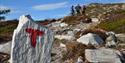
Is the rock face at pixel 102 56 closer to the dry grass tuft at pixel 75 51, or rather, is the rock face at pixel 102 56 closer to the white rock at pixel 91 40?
the dry grass tuft at pixel 75 51

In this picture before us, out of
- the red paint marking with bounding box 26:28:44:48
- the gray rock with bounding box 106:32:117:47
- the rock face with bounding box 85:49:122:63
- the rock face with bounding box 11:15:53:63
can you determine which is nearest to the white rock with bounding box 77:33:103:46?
the gray rock with bounding box 106:32:117:47

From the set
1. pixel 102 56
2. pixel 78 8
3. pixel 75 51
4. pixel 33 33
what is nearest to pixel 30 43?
pixel 33 33

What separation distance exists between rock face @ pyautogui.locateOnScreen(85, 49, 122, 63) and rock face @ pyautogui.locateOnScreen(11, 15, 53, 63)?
717 centimetres

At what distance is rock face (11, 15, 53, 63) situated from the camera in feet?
50.0

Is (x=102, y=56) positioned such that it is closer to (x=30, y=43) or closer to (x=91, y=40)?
(x=91, y=40)

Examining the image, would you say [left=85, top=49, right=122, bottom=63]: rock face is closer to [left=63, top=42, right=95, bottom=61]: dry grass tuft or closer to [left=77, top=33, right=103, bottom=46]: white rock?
[left=63, top=42, right=95, bottom=61]: dry grass tuft

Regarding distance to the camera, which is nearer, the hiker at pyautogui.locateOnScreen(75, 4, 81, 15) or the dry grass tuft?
the dry grass tuft

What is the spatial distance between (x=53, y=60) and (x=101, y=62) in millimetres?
2913

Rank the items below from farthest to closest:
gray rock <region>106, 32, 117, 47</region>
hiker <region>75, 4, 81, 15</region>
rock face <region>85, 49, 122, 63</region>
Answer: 1. hiker <region>75, 4, 81, 15</region>
2. gray rock <region>106, 32, 117, 47</region>
3. rock face <region>85, 49, 122, 63</region>

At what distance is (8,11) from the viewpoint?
4591 cm

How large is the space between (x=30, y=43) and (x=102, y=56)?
7711 mm

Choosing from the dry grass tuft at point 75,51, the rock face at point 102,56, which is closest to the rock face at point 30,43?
the rock face at point 102,56

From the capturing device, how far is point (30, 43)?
15.3m

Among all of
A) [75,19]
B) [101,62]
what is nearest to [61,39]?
[101,62]
